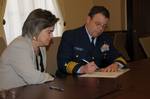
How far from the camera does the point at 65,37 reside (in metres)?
3.00

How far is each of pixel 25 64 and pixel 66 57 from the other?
0.67 m

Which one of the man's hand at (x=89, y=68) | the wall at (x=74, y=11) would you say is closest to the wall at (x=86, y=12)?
the wall at (x=74, y=11)

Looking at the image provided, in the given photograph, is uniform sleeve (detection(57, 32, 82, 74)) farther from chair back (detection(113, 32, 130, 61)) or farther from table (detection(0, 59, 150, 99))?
chair back (detection(113, 32, 130, 61))

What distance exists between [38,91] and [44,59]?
70 centimetres

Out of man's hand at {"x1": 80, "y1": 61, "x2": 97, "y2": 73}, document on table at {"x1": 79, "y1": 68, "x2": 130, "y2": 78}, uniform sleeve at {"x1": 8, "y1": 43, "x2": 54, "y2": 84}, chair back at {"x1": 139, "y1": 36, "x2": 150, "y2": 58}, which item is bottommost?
chair back at {"x1": 139, "y1": 36, "x2": 150, "y2": 58}

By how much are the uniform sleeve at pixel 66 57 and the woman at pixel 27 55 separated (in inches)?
15.7

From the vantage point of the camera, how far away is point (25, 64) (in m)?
2.27

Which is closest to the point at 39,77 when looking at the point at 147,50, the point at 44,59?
the point at 44,59

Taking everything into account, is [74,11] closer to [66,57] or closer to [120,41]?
[120,41]

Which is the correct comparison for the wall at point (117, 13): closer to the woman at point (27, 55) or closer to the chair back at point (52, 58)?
the chair back at point (52, 58)

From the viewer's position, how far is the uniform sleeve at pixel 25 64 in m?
2.26

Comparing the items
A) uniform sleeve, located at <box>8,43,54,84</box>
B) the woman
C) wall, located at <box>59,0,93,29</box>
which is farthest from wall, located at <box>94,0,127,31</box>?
uniform sleeve, located at <box>8,43,54,84</box>

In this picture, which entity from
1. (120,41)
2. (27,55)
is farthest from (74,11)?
(27,55)

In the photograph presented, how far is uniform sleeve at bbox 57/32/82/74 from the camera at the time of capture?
2.76m
